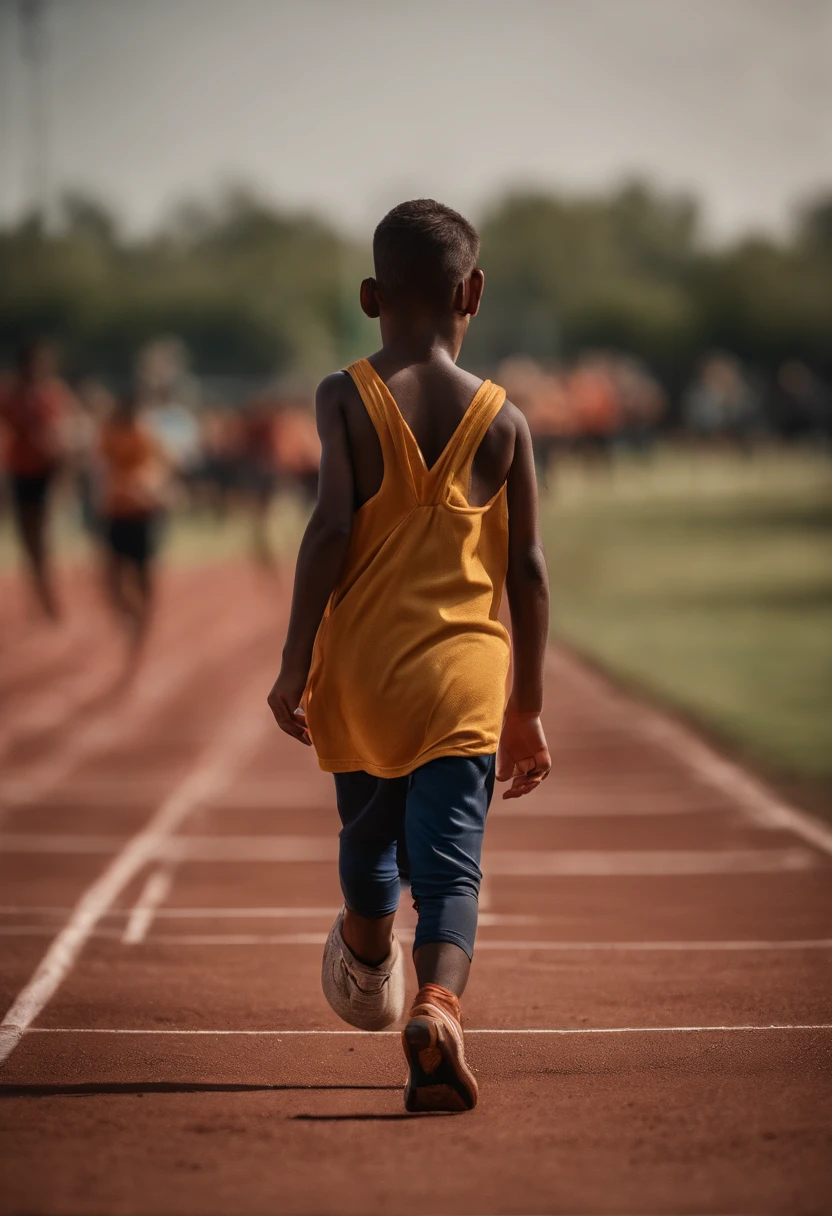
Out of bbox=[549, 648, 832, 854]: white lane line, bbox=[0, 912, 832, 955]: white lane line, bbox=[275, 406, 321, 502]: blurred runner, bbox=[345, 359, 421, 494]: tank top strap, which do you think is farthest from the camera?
bbox=[275, 406, 321, 502]: blurred runner

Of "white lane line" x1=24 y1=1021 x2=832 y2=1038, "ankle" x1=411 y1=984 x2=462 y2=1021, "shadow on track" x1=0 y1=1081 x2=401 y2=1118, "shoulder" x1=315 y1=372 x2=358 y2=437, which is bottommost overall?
"white lane line" x1=24 y1=1021 x2=832 y2=1038

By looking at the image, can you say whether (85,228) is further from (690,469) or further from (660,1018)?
(660,1018)

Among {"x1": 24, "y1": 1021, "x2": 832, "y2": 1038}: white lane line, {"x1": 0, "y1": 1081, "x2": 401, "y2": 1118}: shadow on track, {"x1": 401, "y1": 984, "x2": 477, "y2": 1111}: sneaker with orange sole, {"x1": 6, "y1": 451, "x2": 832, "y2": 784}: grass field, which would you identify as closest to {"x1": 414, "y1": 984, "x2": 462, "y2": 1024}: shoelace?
{"x1": 401, "y1": 984, "x2": 477, "y2": 1111}: sneaker with orange sole

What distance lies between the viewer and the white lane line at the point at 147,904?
20.6ft

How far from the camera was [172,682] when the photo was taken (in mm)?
14094

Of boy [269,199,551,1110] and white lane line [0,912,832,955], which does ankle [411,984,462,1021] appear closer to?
boy [269,199,551,1110]

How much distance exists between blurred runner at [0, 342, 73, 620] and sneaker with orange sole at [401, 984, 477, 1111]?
1344 centimetres

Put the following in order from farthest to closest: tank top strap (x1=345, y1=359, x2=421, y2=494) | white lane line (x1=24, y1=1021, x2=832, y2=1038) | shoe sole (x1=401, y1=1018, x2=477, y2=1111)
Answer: white lane line (x1=24, y1=1021, x2=832, y2=1038) → tank top strap (x1=345, y1=359, x2=421, y2=494) → shoe sole (x1=401, y1=1018, x2=477, y2=1111)

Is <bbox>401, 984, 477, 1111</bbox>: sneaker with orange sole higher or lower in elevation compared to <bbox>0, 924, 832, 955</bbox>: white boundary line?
higher

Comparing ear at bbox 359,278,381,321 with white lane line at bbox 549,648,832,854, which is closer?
ear at bbox 359,278,381,321

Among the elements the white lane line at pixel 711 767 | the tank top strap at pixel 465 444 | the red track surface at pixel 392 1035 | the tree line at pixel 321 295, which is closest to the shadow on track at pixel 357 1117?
the red track surface at pixel 392 1035

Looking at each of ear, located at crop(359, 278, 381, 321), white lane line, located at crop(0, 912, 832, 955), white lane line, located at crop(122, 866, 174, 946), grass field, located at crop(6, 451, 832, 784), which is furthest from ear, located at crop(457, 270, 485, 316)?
grass field, located at crop(6, 451, 832, 784)

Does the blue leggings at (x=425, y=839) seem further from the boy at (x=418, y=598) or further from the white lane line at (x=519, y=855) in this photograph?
the white lane line at (x=519, y=855)

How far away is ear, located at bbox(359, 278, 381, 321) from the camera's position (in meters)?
4.32
